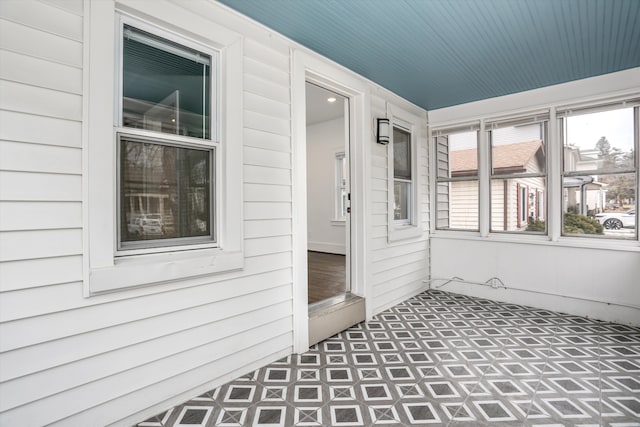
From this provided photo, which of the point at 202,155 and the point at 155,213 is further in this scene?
the point at 202,155

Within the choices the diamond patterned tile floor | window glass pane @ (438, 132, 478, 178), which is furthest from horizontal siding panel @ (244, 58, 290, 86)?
window glass pane @ (438, 132, 478, 178)

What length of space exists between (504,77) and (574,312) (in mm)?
2769

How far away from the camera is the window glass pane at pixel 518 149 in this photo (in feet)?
13.0

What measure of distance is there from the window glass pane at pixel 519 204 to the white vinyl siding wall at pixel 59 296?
3.88 metres

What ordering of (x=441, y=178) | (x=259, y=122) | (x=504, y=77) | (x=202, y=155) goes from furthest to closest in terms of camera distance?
1. (x=441, y=178)
2. (x=504, y=77)
3. (x=259, y=122)
4. (x=202, y=155)

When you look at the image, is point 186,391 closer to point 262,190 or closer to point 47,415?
point 47,415

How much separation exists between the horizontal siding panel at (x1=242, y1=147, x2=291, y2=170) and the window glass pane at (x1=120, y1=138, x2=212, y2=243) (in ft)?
0.92

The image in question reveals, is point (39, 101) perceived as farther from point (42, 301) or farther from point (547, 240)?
point (547, 240)

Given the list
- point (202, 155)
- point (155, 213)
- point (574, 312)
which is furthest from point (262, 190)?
point (574, 312)

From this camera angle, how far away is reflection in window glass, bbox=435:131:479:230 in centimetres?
450

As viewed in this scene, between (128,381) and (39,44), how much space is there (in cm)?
182

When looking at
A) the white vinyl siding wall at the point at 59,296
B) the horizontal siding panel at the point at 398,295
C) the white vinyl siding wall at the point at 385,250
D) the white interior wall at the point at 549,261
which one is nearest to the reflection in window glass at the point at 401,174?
the white vinyl siding wall at the point at 385,250

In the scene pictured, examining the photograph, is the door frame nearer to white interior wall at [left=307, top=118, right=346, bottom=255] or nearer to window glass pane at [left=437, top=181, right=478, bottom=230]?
window glass pane at [left=437, top=181, right=478, bottom=230]

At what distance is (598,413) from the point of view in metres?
1.94
